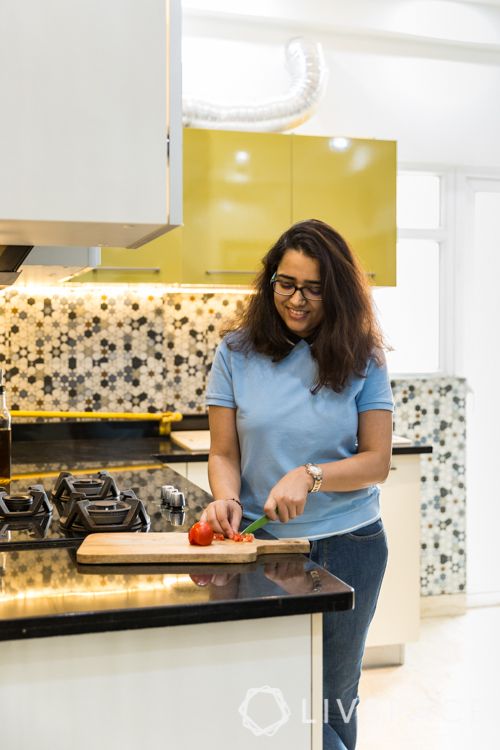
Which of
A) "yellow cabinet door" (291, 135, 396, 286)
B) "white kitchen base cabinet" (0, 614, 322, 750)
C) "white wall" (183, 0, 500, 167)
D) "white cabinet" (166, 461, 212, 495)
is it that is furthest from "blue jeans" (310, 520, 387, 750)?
"white wall" (183, 0, 500, 167)

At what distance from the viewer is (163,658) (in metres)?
1.20

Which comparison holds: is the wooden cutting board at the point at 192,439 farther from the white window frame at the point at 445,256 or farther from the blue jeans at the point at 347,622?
the blue jeans at the point at 347,622

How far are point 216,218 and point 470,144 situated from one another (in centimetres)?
153

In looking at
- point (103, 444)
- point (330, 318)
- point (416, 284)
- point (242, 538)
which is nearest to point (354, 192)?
point (416, 284)

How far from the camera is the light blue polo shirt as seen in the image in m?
1.77

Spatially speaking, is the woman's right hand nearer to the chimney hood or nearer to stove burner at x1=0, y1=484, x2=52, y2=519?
stove burner at x1=0, y1=484, x2=52, y2=519

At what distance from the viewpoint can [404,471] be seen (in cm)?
341

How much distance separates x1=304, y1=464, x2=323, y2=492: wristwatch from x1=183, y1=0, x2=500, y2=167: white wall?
232cm

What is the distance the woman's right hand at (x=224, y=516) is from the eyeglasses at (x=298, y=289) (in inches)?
18.6

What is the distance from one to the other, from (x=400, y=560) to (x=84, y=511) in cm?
207

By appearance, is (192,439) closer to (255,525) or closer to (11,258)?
(11,258)

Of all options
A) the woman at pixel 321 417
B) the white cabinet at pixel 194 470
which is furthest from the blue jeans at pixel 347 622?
the white cabinet at pixel 194 470

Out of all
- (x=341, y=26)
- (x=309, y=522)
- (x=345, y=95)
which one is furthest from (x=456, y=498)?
(x=309, y=522)

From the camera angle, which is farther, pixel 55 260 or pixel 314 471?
pixel 55 260
